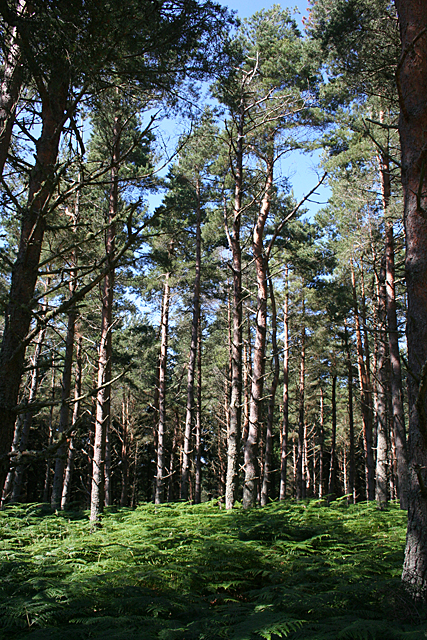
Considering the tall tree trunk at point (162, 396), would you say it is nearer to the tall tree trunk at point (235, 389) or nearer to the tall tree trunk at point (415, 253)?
the tall tree trunk at point (235, 389)

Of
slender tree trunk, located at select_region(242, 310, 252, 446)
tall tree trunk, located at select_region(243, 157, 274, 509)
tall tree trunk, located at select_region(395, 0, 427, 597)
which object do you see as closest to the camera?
tall tree trunk, located at select_region(395, 0, 427, 597)

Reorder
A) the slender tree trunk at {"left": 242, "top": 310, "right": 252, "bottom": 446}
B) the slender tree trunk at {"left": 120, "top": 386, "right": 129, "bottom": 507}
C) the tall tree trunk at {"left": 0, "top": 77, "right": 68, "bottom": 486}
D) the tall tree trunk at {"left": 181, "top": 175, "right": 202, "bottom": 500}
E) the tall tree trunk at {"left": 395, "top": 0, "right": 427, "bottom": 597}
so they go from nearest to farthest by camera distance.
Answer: the tall tree trunk at {"left": 0, "top": 77, "right": 68, "bottom": 486}
the tall tree trunk at {"left": 395, "top": 0, "right": 427, "bottom": 597}
the slender tree trunk at {"left": 242, "top": 310, "right": 252, "bottom": 446}
the tall tree trunk at {"left": 181, "top": 175, "right": 202, "bottom": 500}
the slender tree trunk at {"left": 120, "top": 386, "right": 129, "bottom": 507}

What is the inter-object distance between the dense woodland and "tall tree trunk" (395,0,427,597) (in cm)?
2

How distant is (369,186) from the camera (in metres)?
13.4

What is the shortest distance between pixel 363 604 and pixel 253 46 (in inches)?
465

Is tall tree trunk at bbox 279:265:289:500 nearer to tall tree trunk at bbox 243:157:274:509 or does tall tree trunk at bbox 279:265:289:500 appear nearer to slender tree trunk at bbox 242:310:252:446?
slender tree trunk at bbox 242:310:252:446

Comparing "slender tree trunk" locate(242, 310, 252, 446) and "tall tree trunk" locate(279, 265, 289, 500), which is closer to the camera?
"slender tree trunk" locate(242, 310, 252, 446)

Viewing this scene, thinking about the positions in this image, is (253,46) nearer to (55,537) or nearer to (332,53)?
(332,53)

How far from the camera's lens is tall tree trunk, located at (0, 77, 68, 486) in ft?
8.59

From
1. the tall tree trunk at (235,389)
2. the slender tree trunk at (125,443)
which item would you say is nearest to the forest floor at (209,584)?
the tall tree trunk at (235,389)

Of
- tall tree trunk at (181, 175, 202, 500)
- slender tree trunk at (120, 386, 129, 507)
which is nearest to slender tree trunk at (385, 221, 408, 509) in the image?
tall tree trunk at (181, 175, 202, 500)

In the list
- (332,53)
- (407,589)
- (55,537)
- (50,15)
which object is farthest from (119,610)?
(332,53)

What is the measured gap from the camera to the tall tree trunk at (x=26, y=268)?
2.62 m

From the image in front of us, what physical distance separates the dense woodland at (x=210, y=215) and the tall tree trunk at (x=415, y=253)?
2 centimetres
